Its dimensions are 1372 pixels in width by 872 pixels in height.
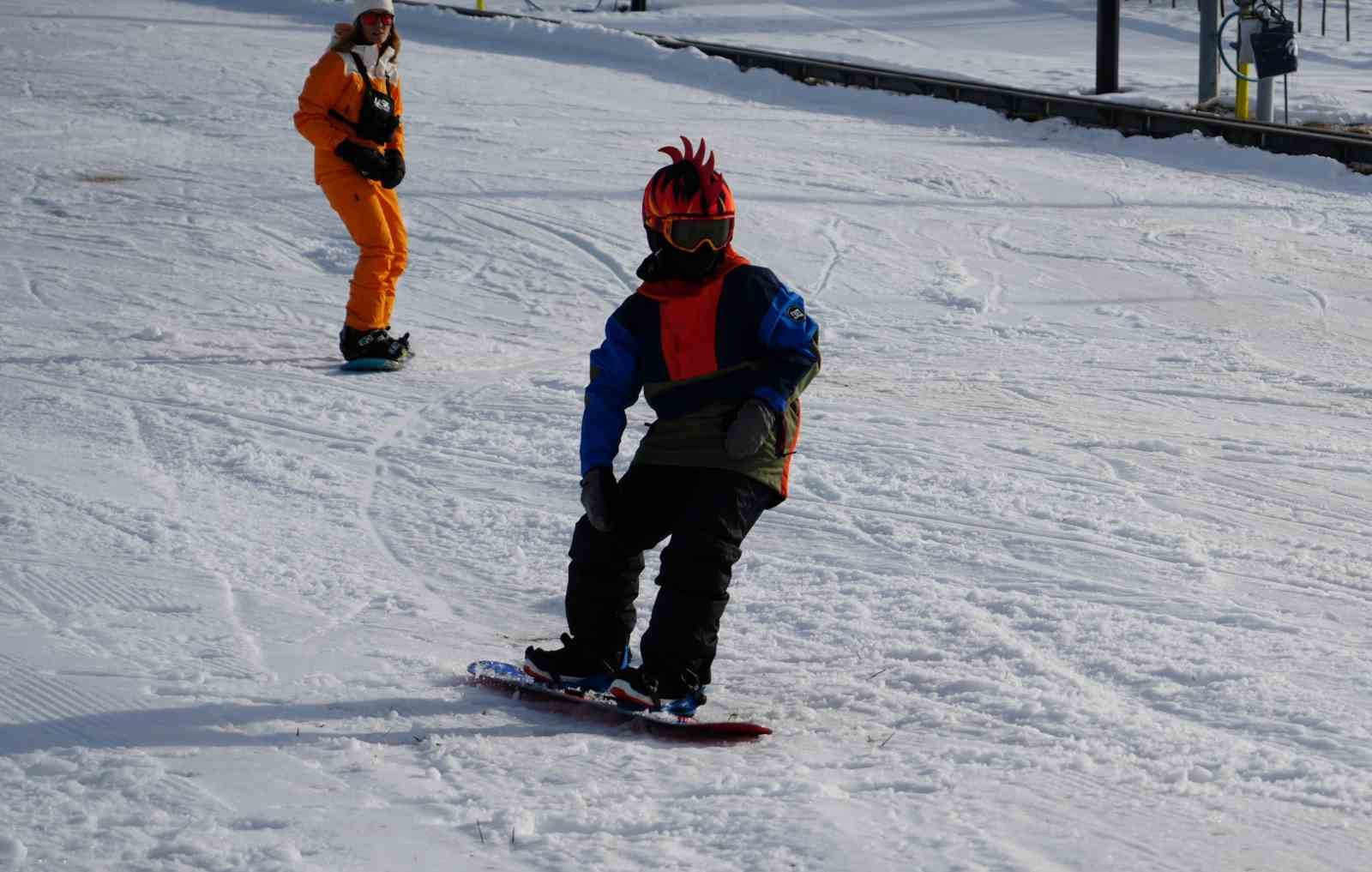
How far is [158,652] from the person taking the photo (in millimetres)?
4273

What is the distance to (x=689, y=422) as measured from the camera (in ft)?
12.8

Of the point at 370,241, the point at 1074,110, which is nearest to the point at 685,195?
the point at 370,241

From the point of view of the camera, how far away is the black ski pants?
3.79 m

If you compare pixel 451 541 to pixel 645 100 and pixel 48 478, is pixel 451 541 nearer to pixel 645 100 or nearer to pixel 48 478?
pixel 48 478

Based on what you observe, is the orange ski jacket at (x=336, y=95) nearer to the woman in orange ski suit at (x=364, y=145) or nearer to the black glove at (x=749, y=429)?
the woman in orange ski suit at (x=364, y=145)

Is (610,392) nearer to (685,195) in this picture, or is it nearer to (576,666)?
(685,195)

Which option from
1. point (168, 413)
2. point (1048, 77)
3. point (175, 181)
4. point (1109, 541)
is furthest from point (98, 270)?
point (1048, 77)

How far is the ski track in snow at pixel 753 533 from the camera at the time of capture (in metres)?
3.41

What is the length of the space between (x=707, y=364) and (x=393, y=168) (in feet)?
13.0

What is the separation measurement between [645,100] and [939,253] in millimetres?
5650

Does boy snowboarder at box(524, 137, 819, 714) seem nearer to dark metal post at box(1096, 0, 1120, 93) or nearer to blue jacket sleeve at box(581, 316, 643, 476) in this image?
blue jacket sleeve at box(581, 316, 643, 476)

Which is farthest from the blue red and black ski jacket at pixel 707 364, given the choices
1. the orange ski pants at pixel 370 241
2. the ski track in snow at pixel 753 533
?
the orange ski pants at pixel 370 241

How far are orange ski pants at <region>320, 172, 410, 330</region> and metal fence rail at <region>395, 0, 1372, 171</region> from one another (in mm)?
7830

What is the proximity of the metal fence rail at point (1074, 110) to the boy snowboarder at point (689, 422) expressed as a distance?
9.78 m
